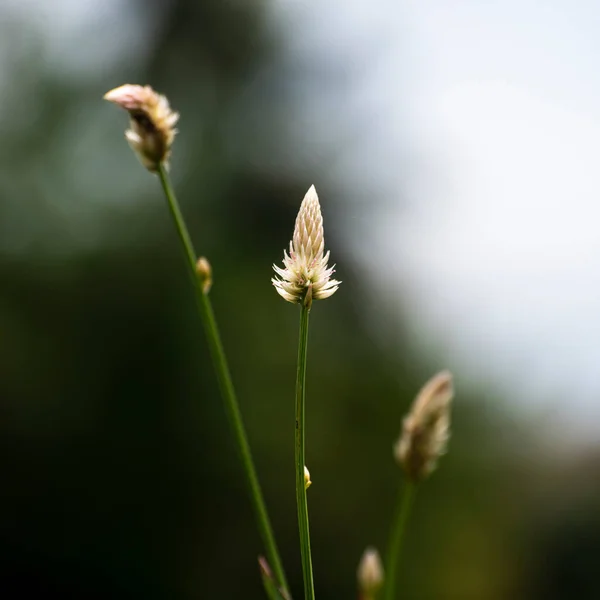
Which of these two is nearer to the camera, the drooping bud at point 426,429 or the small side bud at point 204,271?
the drooping bud at point 426,429

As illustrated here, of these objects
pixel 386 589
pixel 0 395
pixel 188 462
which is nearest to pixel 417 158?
pixel 188 462

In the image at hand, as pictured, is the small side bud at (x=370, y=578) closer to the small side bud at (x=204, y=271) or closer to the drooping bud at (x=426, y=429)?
the drooping bud at (x=426, y=429)

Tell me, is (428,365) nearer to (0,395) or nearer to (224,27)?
(0,395)

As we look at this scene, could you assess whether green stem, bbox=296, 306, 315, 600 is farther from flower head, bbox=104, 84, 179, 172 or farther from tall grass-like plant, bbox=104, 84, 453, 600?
flower head, bbox=104, 84, 179, 172

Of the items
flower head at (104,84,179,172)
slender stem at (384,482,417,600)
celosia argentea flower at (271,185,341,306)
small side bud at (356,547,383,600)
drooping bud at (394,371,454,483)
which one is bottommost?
small side bud at (356,547,383,600)

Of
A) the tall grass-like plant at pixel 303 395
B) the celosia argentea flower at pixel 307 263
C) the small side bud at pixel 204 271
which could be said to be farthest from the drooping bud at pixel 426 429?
the small side bud at pixel 204 271

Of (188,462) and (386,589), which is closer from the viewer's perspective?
(386,589)

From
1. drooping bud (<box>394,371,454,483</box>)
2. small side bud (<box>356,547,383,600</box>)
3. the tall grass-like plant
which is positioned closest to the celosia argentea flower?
the tall grass-like plant
